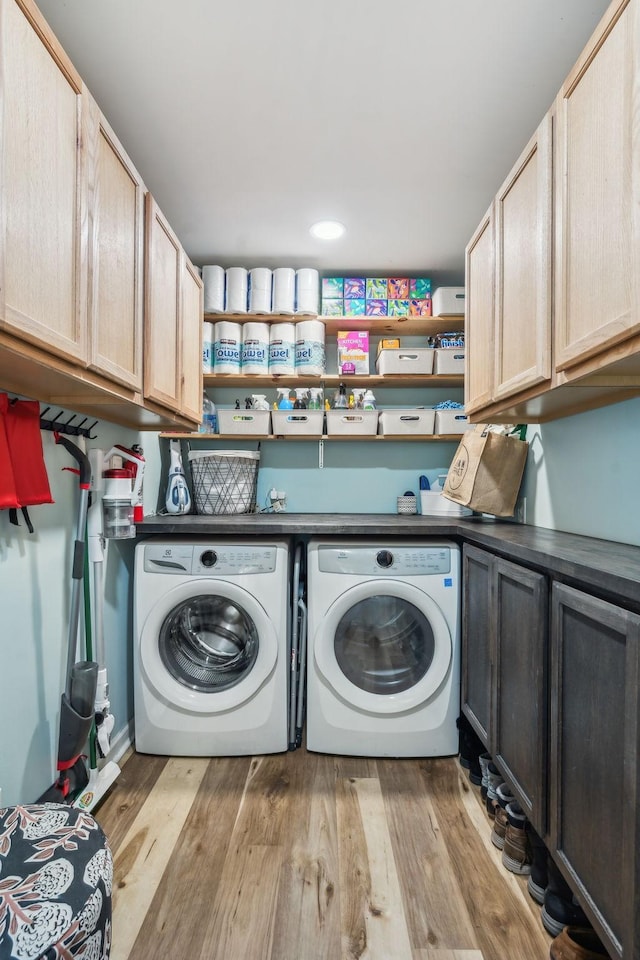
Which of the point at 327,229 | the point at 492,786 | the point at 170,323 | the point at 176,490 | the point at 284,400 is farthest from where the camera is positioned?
the point at 284,400

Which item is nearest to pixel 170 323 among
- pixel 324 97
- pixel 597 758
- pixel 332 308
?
pixel 324 97

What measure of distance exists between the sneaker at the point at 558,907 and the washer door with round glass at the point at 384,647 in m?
0.76

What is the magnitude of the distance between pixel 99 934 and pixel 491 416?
1.85 metres

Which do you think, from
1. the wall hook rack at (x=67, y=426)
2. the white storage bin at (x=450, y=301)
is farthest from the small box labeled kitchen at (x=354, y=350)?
the wall hook rack at (x=67, y=426)

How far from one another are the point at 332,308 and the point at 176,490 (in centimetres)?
130

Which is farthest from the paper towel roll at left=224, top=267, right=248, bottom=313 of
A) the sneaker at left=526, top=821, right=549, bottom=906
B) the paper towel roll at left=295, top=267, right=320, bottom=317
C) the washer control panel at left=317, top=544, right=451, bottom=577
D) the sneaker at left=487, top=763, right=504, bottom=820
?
the sneaker at left=526, top=821, right=549, bottom=906

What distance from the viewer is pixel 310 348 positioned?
2633 mm

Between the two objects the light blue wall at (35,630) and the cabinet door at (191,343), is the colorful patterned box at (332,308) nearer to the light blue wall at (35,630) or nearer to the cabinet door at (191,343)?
the cabinet door at (191,343)

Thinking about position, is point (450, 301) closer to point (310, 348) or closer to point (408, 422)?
point (408, 422)

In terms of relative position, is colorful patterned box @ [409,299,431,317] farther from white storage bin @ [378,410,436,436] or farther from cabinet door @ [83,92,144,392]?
cabinet door @ [83,92,144,392]

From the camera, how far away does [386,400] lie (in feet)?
9.73

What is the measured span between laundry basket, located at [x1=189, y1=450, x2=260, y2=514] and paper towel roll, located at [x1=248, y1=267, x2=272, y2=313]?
78 cm

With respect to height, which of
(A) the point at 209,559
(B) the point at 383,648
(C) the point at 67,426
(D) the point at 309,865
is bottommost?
(D) the point at 309,865

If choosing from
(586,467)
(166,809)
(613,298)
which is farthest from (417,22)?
(166,809)
